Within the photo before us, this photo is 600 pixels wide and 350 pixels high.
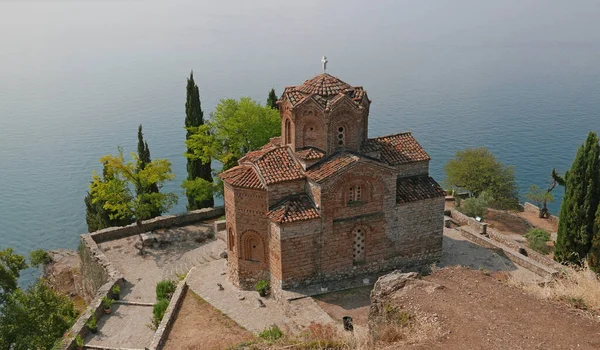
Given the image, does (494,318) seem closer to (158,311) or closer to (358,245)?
(358,245)

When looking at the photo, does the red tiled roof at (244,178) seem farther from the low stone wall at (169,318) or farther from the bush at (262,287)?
the low stone wall at (169,318)

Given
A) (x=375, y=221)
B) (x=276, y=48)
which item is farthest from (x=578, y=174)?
(x=276, y=48)

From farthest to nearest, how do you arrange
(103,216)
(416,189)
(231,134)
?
1. (103,216)
2. (231,134)
3. (416,189)

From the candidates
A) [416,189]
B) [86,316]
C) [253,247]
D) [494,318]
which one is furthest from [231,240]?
[494,318]

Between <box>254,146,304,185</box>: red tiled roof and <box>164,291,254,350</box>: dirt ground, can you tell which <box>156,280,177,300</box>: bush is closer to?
<box>164,291,254,350</box>: dirt ground

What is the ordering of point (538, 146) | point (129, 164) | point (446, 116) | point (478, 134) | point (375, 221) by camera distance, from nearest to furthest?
1. point (375, 221)
2. point (129, 164)
3. point (538, 146)
4. point (478, 134)
5. point (446, 116)

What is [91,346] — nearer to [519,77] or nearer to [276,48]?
[519,77]

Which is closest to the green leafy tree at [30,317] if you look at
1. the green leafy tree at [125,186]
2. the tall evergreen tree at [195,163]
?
the green leafy tree at [125,186]
